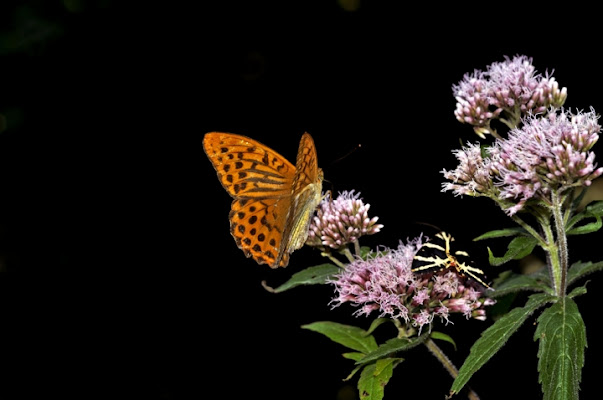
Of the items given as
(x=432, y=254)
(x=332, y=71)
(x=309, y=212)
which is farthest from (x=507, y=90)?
(x=332, y=71)

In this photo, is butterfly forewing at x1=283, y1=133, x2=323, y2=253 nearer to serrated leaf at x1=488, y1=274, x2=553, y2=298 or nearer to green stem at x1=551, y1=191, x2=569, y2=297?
serrated leaf at x1=488, y1=274, x2=553, y2=298

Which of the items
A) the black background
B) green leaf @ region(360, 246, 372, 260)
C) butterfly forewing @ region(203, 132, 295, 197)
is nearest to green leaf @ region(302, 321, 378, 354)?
green leaf @ region(360, 246, 372, 260)

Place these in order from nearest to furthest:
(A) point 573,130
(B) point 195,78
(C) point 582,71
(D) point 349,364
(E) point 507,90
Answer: (A) point 573,130 < (E) point 507,90 < (C) point 582,71 < (B) point 195,78 < (D) point 349,364

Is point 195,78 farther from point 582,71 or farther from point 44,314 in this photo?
point 582,71

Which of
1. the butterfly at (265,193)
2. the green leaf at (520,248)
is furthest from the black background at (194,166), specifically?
the green leaf at (520,248)

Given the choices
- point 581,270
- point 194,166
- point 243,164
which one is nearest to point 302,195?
point 243,164

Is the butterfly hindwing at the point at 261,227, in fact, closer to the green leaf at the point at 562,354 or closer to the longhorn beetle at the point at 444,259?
the longhorn beetle at the point at 444,259
